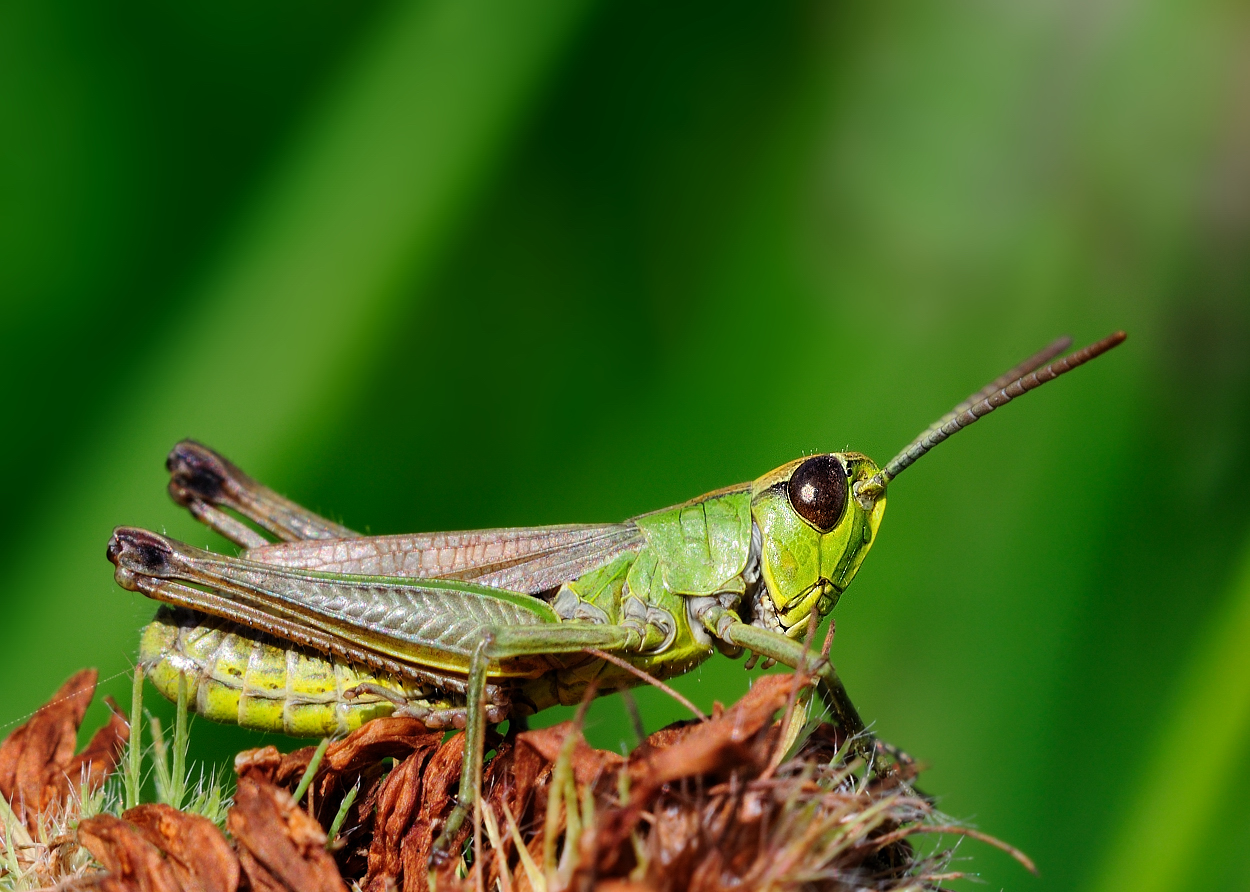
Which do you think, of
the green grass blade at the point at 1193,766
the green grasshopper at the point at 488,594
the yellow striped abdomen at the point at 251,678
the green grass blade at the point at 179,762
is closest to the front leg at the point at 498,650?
the green grasshopper at the point at 488,594

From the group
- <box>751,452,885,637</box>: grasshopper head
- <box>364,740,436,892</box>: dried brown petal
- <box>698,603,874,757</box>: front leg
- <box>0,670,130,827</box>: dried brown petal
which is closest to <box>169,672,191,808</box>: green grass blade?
<box>0,670,130,827</box>: dried brown petal

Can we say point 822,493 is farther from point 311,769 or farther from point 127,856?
point 127,856

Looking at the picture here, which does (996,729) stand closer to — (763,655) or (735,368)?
(763,655)

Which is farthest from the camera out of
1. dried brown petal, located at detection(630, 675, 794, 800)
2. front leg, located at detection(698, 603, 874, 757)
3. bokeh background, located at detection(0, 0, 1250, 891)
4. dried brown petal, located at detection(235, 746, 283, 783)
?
bokeh background, located at detection(0, 0, 1250, 891)

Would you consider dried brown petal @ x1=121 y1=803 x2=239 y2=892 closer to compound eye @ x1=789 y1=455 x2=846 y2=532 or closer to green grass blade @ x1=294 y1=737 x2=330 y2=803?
green grass blade @ x1=294 y1=737 x2=330 y2=803

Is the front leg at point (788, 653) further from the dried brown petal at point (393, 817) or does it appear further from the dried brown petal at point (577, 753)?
the dried brown petal at point (393, 817)

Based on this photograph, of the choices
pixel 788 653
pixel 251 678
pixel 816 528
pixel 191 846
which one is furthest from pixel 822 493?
pixel 191 846

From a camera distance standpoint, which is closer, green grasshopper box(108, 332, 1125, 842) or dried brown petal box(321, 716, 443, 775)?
dried brown petal box(321, 716, 443, 775)
